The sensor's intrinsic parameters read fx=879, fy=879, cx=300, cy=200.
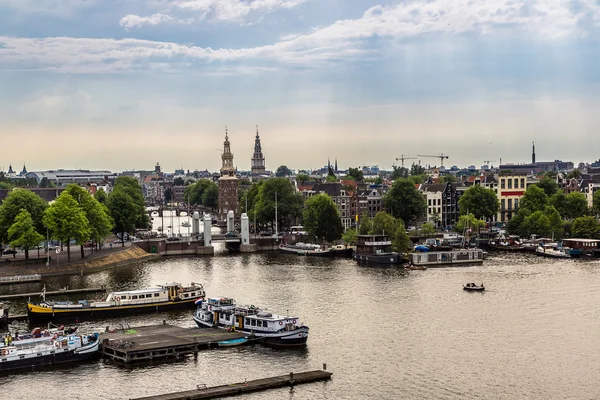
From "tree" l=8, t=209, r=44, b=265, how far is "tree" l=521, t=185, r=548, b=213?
75608 mm

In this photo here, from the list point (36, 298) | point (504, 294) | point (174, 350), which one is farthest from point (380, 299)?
point (36, 298)

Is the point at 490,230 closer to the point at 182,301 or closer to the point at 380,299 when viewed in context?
the point at 380,299

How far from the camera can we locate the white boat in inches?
4311

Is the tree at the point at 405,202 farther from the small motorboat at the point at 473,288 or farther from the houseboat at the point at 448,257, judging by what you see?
the small motorboat at the point at 473,288

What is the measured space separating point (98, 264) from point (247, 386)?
2238 inches

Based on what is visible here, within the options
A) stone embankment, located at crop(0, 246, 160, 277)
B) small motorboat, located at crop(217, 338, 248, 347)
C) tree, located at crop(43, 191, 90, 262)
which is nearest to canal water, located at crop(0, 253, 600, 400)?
small motorboat, located at crop(217, 338, 248, 347)

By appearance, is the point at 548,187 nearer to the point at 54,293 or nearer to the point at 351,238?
the point at 351,238

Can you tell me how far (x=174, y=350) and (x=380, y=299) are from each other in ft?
82.5

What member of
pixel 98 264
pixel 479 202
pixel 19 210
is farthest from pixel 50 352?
pixel 479 202

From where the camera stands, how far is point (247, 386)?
1884 inches

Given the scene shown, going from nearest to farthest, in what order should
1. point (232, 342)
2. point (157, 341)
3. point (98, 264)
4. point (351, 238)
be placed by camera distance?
point (157, 341) < point (232, 342) < point (98, 264) < point (351, 238)

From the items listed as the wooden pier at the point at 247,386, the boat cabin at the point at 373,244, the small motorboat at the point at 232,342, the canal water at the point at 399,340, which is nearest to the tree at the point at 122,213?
the canal water at the point at 399,340

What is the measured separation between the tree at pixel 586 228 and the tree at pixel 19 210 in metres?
70.5

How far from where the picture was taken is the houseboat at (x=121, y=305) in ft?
219
